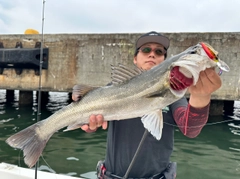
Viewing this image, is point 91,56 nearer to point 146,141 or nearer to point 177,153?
point 177,153

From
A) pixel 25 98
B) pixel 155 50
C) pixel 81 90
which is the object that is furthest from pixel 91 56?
pixel 81 90

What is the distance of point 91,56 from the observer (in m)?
12.2

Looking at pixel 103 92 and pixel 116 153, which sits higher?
pixel 103 92

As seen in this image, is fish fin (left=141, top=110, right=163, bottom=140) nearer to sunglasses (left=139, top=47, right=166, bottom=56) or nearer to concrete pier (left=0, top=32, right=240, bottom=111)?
sunglasses (left=139, top=47, right=166, bottom=56)

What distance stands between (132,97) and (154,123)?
0.35 meters

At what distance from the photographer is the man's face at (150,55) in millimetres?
2984

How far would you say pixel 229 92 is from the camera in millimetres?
10719

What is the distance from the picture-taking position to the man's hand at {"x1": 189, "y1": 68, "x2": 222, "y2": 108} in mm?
2070

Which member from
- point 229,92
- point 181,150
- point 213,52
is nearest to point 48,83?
point 181,150

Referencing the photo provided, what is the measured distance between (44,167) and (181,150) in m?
4.52

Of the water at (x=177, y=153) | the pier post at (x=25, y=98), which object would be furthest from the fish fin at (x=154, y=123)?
the pier post at (x=25, y=98)

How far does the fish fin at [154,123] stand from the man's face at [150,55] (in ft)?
2.71

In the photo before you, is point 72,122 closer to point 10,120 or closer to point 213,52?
point 213,52

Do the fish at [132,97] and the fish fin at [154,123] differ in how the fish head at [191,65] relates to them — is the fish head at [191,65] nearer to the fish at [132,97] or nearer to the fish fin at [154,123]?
the fish at [132,97]
